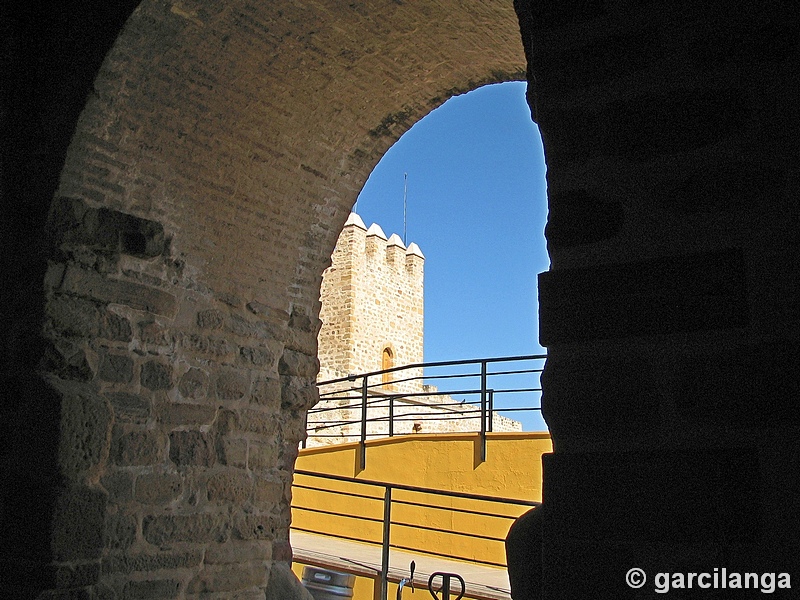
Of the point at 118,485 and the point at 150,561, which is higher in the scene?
the point at 118,485

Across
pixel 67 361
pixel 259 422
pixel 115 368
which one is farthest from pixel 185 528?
pixel 67 361

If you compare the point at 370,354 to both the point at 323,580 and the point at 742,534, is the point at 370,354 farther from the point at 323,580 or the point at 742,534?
the point at 742,534

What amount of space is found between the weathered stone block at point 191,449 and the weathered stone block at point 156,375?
217mm

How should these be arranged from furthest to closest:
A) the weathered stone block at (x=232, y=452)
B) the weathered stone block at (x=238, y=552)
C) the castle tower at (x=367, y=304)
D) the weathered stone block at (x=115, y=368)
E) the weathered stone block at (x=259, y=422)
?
1. the castle tower at (x=367, y=304)
2. the weathered stone block at (x=259, y=422)
3. the weathered stone block at (x=232, y=452)
4. the weathered stone block at (x=238, y=552)
5. the weathered stone block at (x=115, y=368)

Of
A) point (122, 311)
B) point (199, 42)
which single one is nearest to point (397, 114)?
point (199, 42)

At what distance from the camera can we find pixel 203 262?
3842 millimetres

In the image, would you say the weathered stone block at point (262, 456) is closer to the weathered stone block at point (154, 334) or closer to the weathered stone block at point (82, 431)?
the weathered stone block at point (154, 334)

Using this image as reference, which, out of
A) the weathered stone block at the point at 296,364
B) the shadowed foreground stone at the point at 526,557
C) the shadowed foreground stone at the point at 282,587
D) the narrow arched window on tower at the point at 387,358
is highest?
the narrow arched window on tower at the point at 387,358

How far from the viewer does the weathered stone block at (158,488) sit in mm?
3414

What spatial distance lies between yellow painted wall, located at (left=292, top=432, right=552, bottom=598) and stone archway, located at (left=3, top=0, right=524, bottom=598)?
104 inches

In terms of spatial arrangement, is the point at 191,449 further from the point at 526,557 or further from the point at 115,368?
the point at 526,557

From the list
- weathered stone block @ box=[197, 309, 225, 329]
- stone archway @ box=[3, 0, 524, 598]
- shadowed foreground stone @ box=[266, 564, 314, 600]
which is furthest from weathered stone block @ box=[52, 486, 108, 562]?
shadowed foreground stone @ box=[266, 564, 314, 600]

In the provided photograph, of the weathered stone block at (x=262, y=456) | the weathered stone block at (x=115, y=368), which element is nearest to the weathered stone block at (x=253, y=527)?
the weathered stone block at (x=262, y=456)

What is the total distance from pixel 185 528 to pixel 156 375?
2.22 ft
